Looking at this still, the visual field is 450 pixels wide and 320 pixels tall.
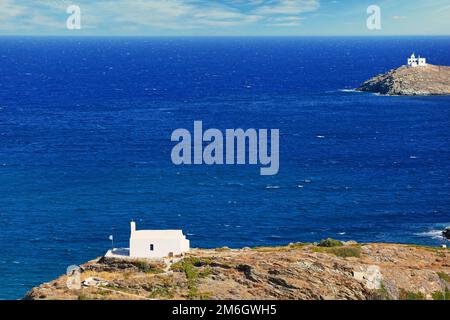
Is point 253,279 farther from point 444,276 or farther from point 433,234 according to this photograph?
→ point 433,234

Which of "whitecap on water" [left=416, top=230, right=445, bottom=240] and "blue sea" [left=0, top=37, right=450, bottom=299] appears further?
"whitecap on water" [left=416, top=230, right=445, bottom=240]

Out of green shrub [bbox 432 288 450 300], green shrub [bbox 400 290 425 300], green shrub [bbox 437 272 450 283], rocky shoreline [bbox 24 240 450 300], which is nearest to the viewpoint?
rocky shoreline [bbox 24 240 450 300]

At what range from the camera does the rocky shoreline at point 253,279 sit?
2446 inches

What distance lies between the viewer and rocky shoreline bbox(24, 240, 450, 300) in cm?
6212

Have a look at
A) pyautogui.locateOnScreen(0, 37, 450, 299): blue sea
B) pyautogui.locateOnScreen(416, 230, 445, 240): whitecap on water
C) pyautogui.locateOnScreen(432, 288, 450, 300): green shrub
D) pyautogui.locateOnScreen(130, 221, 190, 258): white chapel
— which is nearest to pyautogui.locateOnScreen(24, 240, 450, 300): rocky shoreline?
pyautogui.locateOnScreen(432, 288, 450, 300): green shrub

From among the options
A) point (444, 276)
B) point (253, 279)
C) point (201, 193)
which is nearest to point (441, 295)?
point (444, 276)

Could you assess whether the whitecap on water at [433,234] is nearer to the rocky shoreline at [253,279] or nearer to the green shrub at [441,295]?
the rocky shoreline at [253,279]

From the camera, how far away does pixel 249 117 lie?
19550cm

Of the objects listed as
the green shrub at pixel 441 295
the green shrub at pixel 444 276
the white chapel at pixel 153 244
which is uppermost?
the white chapel at pixel 153 244

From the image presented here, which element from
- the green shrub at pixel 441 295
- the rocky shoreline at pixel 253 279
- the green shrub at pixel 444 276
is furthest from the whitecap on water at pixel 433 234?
the green shrub at pixel 441 295

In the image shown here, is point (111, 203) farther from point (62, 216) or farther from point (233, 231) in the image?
point (233, 231)

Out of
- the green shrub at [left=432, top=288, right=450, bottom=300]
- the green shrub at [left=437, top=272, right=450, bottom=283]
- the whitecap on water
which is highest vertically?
the green shrub at [left=437, top=272, right=450, bottom=283]

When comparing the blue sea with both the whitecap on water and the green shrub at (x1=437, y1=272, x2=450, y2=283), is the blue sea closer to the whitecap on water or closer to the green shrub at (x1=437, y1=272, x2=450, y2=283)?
Answer: the whitecap on water
